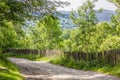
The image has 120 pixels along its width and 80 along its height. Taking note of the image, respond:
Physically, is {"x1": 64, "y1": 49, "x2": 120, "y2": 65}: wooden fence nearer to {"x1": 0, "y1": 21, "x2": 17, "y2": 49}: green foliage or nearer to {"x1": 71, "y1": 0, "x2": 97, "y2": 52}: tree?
{"x1": 0, "y1": 21, "x2": 17, "y2": 49}: green foliage

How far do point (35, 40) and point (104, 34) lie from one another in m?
33.9

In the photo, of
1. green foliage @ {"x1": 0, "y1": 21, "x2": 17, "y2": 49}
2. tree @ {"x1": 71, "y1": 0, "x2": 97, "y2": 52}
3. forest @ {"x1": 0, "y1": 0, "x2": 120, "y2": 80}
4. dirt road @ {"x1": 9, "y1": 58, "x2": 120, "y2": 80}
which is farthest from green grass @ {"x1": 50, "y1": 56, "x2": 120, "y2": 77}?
tree @ {"x1": 71, "y1": 0, "x2": 97, "y2": 52}

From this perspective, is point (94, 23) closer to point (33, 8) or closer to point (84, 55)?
point (84, 55)

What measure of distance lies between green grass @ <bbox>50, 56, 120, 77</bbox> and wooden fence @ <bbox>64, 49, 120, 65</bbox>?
1.88 feet

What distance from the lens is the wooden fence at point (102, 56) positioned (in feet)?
100

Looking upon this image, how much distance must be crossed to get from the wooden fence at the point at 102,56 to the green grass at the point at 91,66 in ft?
1.88

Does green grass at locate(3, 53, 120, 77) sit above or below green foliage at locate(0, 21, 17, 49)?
below

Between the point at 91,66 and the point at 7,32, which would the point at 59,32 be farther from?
the point at 7,32

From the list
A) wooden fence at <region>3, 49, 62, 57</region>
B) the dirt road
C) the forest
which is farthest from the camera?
wooden fence at <region>3, 49, 62, 57</region>

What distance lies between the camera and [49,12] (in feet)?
62.4

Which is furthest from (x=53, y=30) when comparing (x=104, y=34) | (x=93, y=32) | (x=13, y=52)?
(x=93, y=32)

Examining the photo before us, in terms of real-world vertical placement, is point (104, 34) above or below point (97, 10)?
below

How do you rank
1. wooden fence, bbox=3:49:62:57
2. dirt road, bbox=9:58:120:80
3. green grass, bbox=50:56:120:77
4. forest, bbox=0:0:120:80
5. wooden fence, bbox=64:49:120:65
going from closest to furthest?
forest, bbox=0:0:120:80 → dirt road, bbox=9:58:120:80 → green grass, bbox=50:56:120:77 → wooden fence, bbox=64:49:120:65 → wooden fence, bbox=3:49:62:57

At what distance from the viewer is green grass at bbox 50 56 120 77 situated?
91.0ft
